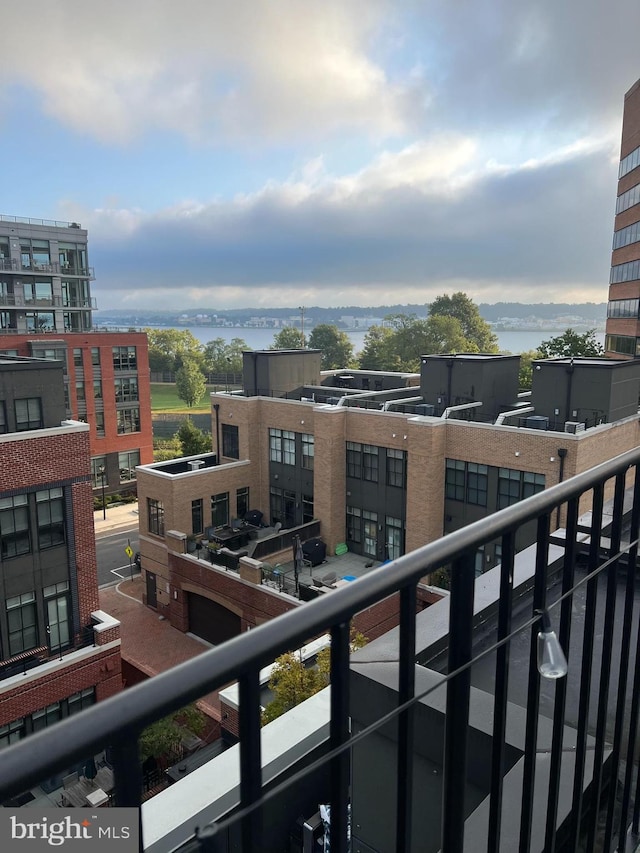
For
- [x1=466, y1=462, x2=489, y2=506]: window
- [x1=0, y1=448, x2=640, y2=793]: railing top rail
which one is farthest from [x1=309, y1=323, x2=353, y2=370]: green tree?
[x1=0, y1=448, x2=640, y2=793]: railing top rail

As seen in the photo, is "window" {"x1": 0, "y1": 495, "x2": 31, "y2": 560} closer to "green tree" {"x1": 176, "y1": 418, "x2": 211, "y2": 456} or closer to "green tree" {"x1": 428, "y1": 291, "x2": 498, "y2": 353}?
"green tree" {"x1": 176, "y1": 418, "x2": 211, "y2": 456}

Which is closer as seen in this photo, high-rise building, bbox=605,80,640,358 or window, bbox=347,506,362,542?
window, bbox=347,506,362,542

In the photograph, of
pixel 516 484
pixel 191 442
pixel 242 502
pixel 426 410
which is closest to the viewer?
pixel 516 484

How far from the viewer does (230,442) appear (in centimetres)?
3297

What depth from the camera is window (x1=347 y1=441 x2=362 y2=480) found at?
2856 cm

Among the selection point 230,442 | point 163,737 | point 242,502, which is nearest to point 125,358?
point 230,442

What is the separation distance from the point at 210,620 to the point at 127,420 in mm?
25524

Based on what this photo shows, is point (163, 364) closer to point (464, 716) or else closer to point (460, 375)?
point (460, 375)

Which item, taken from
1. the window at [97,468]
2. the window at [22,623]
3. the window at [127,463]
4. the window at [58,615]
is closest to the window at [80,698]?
the window at [58,615]

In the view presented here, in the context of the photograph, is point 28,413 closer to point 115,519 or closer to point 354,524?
point 354,524

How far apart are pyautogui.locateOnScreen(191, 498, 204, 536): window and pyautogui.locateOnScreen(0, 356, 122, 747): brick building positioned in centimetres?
943

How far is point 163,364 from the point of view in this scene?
10819cm

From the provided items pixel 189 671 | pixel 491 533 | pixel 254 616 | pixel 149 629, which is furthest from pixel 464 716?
pixel 149 629

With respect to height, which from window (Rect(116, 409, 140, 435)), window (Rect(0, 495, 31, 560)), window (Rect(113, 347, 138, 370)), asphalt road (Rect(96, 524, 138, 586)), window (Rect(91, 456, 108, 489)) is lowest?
asphalt road (Rect(96, 524, 138, 586))
